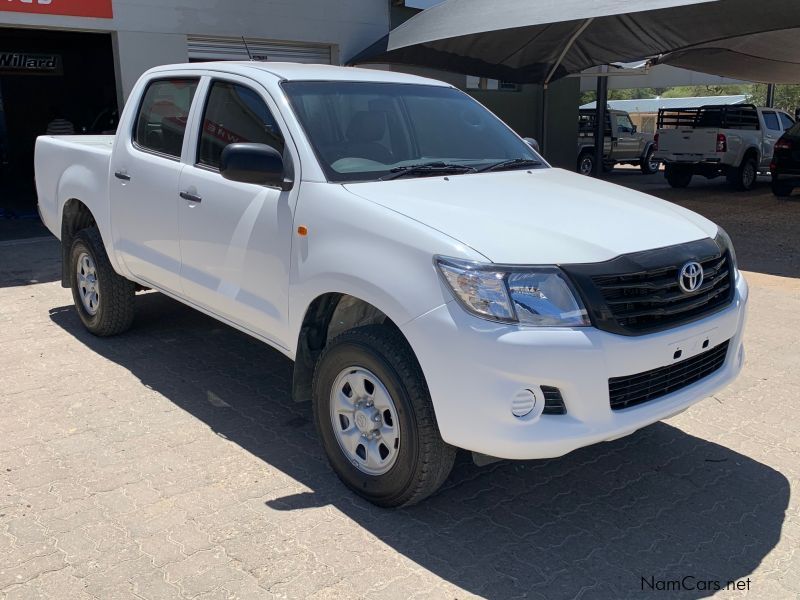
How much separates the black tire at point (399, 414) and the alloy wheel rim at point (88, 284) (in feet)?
9.58

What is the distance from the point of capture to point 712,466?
4.12 m

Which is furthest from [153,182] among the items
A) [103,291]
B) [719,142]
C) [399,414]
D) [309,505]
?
[719,142]

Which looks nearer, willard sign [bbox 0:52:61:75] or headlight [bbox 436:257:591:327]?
headlight [bbox 436:257:591:327]

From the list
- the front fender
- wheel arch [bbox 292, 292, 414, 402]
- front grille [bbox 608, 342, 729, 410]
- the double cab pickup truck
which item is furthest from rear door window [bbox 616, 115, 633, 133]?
the front fender

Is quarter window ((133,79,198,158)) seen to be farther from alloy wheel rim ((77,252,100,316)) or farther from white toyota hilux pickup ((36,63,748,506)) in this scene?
alloy wheel rim ((77,252,100,316))

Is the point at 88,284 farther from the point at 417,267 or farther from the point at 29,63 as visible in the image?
the point at 29,63

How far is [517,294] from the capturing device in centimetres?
307

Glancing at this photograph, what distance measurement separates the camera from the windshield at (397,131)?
13.1ft

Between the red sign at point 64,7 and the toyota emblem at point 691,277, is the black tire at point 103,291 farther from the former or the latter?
the red sign at point 64,7

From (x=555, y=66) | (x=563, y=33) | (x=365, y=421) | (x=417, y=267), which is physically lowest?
(x=365, y=421)

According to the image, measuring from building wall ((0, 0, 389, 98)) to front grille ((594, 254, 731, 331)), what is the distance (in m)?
9.40

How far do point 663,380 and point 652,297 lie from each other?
40 cm

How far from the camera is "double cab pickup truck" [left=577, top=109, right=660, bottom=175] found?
2077cm

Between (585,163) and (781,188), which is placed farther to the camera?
(585,163)
